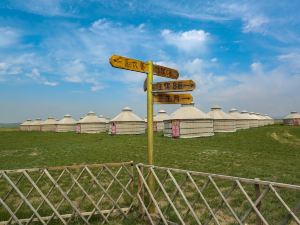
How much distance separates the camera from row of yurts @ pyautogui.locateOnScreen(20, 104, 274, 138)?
1320 inches

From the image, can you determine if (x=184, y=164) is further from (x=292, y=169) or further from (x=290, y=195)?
(x=290, y=195)

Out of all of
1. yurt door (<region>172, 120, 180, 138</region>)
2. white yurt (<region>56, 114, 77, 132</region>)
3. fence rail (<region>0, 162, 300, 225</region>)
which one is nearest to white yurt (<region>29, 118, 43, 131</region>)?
white yurt (<region>56, 114, 77, 132</region>)

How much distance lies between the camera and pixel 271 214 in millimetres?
7211

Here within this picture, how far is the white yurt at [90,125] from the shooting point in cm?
5000

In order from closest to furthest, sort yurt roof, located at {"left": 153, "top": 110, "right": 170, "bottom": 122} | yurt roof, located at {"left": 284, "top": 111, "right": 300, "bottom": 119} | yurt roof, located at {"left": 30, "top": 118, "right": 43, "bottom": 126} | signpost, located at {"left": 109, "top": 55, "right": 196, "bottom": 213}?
signpost, located at {"left": 109, "top": 55, "right": 196, "bottom": 213} < yurt roof, located at {"left": 153, "top": 110, "right": 170, "bottom": 122} < yurt roof, located at {"left": 284, "top": 111, "right": 300, "bottom": 119} < yurt roof, located at {"left": 30, "top": 118, "right": 43, "bottom": 126}

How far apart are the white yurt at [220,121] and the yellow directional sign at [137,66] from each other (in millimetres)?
33463

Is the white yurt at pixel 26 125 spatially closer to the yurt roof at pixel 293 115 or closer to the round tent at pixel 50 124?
the round tent at pixel 50 124

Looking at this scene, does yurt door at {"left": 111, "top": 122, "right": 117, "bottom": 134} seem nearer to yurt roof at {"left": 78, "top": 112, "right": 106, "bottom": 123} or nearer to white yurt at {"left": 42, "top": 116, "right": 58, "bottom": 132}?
yurt roof at {"left": 78, "top": 112, "right": 106, "bottom": 123}

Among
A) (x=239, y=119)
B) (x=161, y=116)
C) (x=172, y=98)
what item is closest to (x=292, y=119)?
(x=239, y=119)

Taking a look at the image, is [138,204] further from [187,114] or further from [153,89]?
[187,114]

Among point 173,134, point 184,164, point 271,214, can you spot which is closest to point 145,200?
point 271,214

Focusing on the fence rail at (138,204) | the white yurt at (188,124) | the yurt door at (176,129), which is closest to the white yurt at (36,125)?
the white yurt at (188,124)

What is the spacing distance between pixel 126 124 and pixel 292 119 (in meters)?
35.6

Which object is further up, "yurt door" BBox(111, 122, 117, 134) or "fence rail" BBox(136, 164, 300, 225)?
A: "yurt door" BBox(111, 122, 117, 134)
